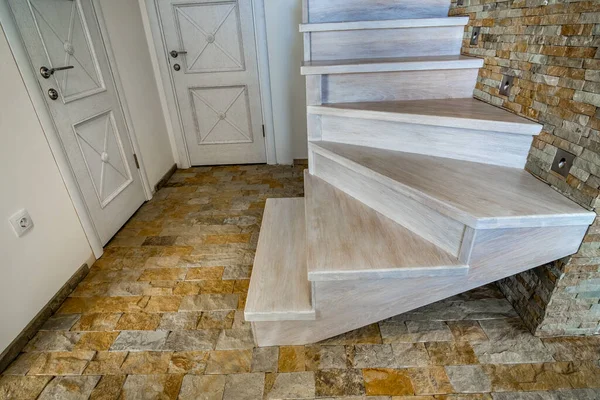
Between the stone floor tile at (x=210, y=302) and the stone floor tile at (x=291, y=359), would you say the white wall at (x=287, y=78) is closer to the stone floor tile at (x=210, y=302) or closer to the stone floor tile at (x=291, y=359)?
the stone floor tile at (x=210, y=302)

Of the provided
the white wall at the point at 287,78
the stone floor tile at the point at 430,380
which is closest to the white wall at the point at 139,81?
the white wall at the point at 287,78

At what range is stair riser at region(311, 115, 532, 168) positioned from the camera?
4.05 ft

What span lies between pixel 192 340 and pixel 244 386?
1.04 ft

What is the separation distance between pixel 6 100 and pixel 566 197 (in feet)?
7.12

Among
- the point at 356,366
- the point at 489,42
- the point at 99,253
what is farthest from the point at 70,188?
the point at 489,42

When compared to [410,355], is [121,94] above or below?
above

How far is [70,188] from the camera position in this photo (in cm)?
170

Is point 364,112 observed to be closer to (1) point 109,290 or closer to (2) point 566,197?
(2) point 566,197

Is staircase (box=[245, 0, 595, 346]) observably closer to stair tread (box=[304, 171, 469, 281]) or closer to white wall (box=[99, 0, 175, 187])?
stair tread (box=[304, 171, 469, 281])

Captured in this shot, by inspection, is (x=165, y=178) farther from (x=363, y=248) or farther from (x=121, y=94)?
(x=363, y=248)

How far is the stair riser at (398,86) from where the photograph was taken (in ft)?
4.92

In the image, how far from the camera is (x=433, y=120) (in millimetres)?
1257

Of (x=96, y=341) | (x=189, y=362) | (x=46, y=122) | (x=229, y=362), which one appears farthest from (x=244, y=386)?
(x=46, y=122)

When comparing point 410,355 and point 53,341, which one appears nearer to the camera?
point 410,355
